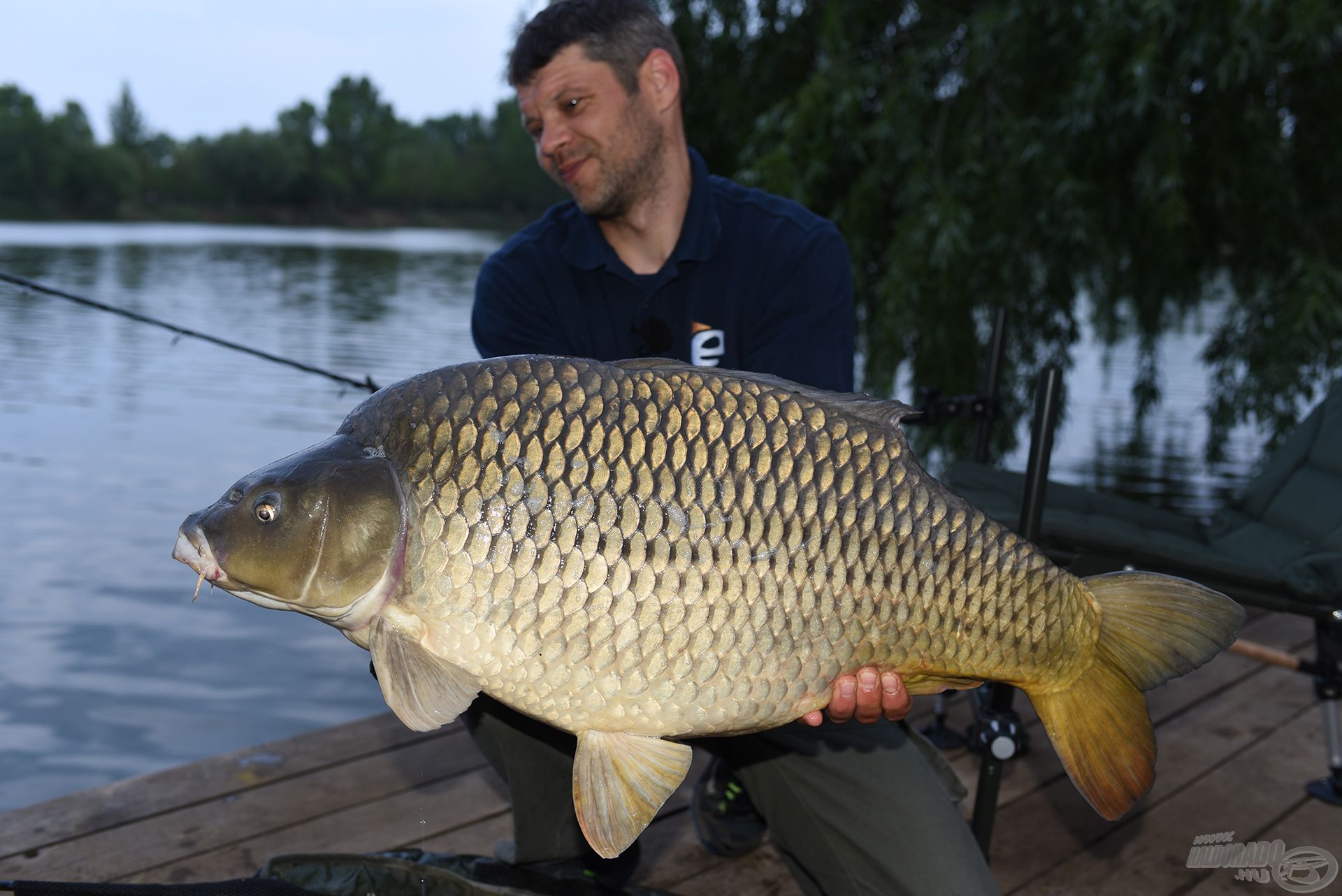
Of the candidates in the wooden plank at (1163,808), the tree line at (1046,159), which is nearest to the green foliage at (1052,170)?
the tree line at (1046,159)

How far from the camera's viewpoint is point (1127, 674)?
4.50ft

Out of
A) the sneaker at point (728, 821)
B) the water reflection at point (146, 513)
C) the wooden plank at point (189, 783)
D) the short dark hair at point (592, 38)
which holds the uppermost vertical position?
the short dark hair at point (592, 38)

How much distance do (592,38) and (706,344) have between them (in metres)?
0.59

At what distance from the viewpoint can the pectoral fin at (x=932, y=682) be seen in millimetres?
1368

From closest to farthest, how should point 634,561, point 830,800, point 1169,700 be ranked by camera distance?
point 634,561
point 830,800
point 1169,700

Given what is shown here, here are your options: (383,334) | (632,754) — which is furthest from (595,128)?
(383,334)

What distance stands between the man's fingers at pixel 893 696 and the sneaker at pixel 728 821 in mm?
644

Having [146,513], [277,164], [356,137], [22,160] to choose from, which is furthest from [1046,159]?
[356,137]

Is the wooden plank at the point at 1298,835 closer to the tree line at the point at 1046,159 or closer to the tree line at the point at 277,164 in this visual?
the tree line at the point at 1046,159

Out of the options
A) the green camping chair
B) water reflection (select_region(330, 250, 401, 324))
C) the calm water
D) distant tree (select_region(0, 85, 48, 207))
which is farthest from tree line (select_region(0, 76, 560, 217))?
the green camping chair

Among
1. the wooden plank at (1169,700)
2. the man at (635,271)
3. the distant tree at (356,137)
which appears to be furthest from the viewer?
the distant tree at (356,137)

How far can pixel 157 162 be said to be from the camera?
218 feet

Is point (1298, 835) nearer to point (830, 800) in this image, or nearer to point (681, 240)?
point (830, 800)

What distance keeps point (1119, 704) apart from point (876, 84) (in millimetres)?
3603
